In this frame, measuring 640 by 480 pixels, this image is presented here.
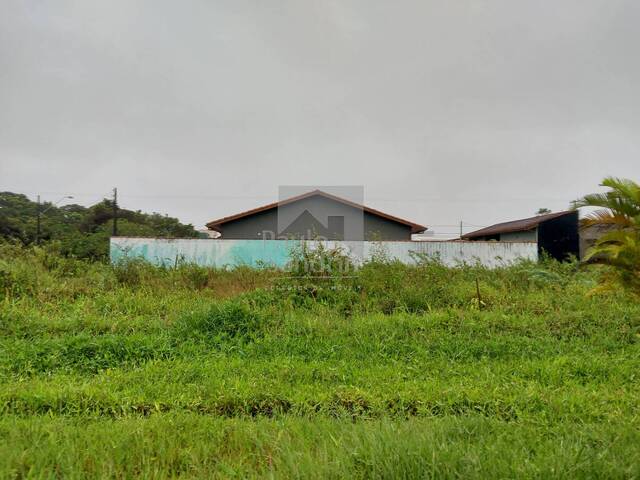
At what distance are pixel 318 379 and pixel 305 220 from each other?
13159 mm

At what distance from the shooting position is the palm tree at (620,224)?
17.6ft

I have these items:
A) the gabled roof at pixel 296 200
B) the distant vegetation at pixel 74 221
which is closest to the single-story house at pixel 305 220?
the gabled roof at pixel 296 200

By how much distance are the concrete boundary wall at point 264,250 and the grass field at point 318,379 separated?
3809 mm

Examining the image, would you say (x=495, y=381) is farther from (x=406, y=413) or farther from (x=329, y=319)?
(x=329, y=319)

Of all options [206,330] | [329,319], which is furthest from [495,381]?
[206,330]

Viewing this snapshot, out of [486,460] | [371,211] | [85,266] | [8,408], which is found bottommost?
[8,408]

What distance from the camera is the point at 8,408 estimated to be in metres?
2.82

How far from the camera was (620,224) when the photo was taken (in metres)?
5.68

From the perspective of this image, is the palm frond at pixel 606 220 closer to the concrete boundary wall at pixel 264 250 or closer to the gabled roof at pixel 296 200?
the concrete boundary wall at pixel 264 250

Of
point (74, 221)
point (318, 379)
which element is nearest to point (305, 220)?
point (318, 379)

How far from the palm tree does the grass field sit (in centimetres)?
62

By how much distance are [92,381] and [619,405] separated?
5171mm

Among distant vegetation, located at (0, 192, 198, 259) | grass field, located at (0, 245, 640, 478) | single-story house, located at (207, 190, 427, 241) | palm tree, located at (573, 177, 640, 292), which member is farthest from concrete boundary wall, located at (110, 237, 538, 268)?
distant vegetation, located at (0, 192, 198, 259)

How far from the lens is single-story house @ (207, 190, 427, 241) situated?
16125 millimetres
